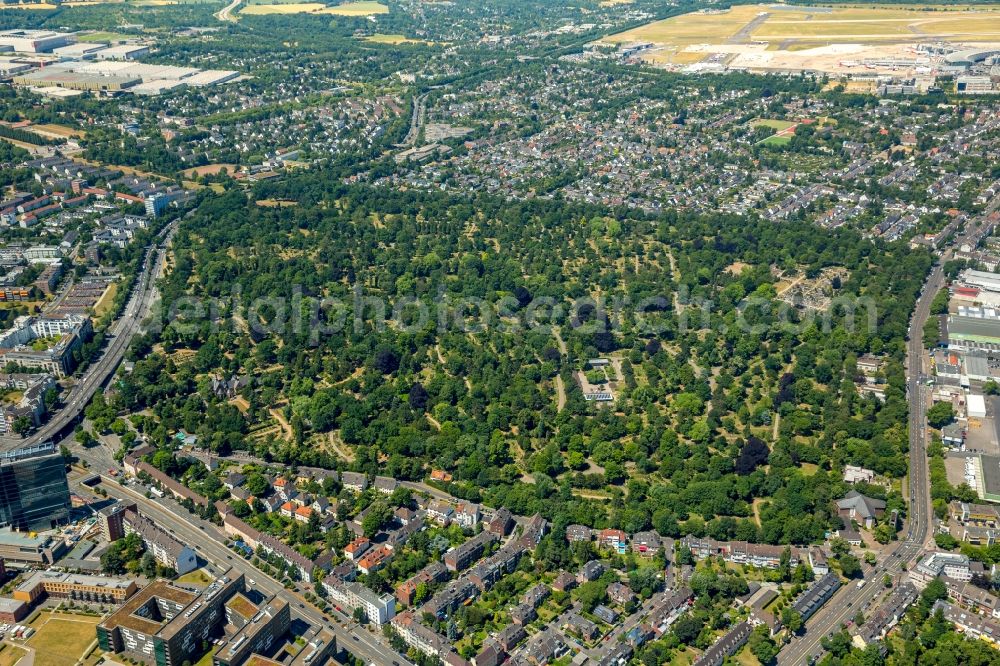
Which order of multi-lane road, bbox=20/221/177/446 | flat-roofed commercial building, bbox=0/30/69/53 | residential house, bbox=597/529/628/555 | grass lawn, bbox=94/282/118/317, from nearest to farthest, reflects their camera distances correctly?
1. residential house, bbox=597/529/628/555
2. multi-lane road, bbox=20/221/177/446
3. grass lawn, bbox=94/282/118/317
4. flat-roofed commercial building, bbox=0/30/69/53

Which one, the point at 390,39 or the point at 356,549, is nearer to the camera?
the point at 356,549

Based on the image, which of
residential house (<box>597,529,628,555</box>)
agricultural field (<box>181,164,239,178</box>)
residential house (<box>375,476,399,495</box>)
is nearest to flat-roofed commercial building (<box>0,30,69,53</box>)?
agricultural field (<box>181,164,239,178</box>)

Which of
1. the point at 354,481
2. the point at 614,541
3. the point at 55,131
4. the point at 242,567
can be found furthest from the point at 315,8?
the point at 614,541

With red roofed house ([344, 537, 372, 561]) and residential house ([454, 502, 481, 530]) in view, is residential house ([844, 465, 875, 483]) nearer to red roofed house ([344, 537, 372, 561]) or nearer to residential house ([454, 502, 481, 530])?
residential house ([454, 502, 481, 530])

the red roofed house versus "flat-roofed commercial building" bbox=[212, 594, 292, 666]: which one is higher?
"flat-roofed commercial building" bbox=[212, 594, 292, 666]

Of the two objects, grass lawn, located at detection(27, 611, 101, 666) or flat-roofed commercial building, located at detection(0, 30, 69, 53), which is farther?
flat-roofed commercial building, located at detection(0, 30, 69, 53)

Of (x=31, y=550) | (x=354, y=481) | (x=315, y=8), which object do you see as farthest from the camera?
(x=315, y=8)

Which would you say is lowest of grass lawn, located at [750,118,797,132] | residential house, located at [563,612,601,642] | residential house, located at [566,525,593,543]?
residential house, located at [563,612,601,642]

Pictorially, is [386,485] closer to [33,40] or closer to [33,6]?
[33,40]
